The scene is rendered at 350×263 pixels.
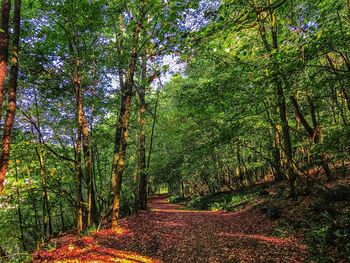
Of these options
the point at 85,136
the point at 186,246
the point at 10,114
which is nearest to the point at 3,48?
the point at 10,114

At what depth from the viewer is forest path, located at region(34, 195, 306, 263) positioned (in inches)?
279

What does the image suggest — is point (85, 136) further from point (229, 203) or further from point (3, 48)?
point (229, 203)

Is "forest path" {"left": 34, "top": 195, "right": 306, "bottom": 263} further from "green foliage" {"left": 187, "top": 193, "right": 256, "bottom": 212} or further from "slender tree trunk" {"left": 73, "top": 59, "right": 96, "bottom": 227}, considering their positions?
"green foliage" {"left": 187, "top": 193, "right": 256, "bottom": 212}

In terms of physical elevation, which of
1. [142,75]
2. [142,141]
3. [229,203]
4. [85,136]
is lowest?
[229,203]

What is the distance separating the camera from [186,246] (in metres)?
8.62

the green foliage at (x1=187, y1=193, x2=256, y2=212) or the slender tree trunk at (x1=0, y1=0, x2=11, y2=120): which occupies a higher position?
the slender tree trunk at (x1=0, y1=0, x2=11, y2=120)

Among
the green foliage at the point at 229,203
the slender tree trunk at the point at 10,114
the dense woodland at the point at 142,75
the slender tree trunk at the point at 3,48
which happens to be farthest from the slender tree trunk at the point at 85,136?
the green foliage at the point at 229,203

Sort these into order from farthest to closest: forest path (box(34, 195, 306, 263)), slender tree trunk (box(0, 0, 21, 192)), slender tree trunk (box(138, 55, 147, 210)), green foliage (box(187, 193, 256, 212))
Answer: green foliage (box(187, 193, 256, 212)) → slender tree trunk (box(138, 55, 147, 210)) → forest path (box(34, 195, 306, 263)) → slender tree trunk (box(0, 0, 21, 192))

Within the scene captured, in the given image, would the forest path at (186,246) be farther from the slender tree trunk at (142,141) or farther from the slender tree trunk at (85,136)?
the slender tree trunk at (142,141)

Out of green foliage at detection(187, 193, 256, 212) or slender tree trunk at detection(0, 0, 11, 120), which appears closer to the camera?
slender tree trunk at detection(0, 0, 11, 120)

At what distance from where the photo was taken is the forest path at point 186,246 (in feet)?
23.2

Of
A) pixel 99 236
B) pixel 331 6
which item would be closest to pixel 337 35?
pixel 331 6

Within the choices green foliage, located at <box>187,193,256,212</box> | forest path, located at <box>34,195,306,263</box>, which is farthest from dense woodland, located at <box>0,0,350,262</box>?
green foliage, located at <box>187,193,256,212</box>

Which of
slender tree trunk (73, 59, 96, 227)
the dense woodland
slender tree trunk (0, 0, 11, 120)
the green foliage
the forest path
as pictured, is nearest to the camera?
the dense woodland
